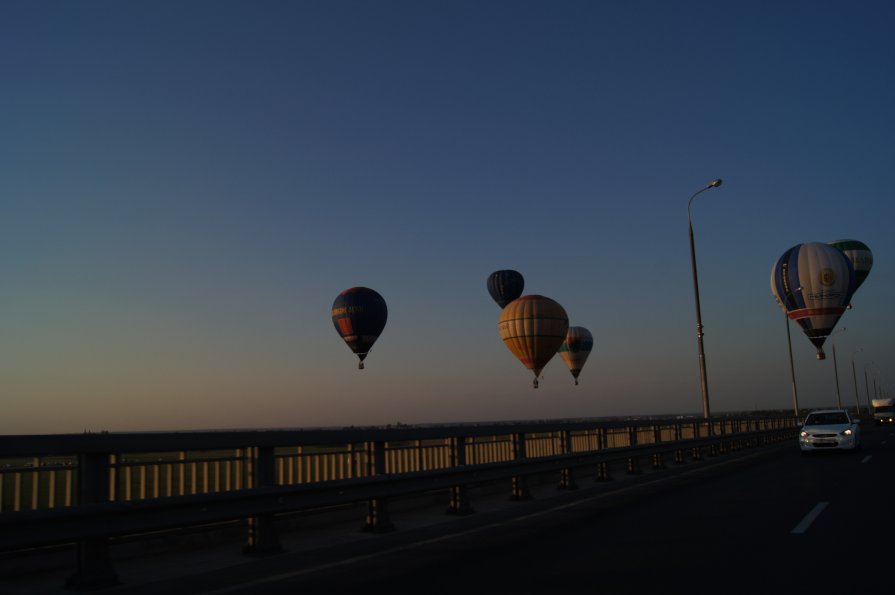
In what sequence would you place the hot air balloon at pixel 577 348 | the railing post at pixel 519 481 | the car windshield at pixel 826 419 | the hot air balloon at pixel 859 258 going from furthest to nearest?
the hot air balloon at pixel 577 348 < the hot air balloon at pixel 859 258 < the car windshield at pixel 826 419 < the railing post at pixel 519 481

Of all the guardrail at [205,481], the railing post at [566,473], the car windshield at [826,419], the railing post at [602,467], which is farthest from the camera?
the car windshield at [826,419]

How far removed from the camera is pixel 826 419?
1101 inches

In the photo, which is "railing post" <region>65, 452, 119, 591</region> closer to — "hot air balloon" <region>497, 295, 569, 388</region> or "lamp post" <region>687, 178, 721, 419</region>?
"lamp post" <region>687, 178, 721, 419</region>

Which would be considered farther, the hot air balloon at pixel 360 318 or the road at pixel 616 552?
the hot air balloon at pixel 360 318

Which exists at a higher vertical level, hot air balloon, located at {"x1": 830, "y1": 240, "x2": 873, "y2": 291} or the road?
hot air balloon, located at {"x1": 830, "y1": 240, "x2": 873, "y2": 291}

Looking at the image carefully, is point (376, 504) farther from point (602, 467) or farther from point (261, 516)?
point (602, 467)

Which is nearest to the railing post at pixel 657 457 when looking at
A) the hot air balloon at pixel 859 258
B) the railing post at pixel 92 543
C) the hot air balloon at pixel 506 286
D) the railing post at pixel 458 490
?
the railing post at pixel 458 490

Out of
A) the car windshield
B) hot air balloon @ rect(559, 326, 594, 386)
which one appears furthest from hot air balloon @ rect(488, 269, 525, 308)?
the car windshield

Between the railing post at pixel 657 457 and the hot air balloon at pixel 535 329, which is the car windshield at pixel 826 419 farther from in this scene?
the hot air balloon at pixel 535 329

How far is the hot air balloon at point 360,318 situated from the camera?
50.1 metres

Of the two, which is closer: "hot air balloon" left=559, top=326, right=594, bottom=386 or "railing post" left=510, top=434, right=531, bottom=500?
"railing post" left=510, top=434, right=531, bottom=500

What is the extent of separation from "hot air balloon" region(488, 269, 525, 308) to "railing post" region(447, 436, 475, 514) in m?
50.9

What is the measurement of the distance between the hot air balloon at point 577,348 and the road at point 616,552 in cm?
5329

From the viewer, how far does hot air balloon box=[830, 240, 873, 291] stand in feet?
198
